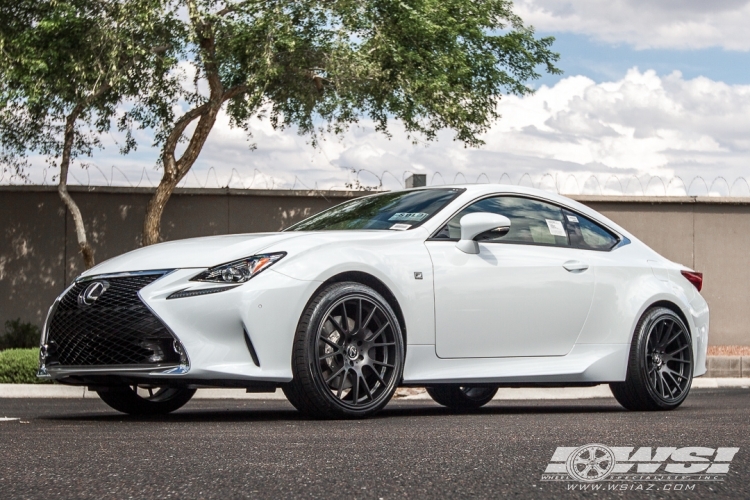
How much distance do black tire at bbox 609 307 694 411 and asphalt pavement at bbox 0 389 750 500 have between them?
2.50 feet

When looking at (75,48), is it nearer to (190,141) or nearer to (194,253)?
(190,141)

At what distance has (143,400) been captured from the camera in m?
7.13

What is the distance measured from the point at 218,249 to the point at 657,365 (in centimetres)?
341

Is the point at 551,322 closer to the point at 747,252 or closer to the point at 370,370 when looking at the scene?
the point at 370,370

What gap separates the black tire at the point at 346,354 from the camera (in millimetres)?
5766

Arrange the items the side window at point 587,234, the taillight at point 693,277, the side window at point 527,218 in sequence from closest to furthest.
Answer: the side window at point 527,218 → the side window at point 587,234 → the taillight at point 693,277

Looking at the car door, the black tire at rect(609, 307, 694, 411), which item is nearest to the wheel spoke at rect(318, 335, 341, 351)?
the car door

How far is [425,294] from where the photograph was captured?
6324mm

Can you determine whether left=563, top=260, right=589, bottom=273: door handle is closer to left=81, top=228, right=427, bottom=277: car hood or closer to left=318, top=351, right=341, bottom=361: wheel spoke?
left=81, top=228, right=427, bottom=277: car hood

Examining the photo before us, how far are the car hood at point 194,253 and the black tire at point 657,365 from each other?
2703mm

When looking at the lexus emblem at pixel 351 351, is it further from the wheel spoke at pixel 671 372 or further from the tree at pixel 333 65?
the tree at pixel 333 65

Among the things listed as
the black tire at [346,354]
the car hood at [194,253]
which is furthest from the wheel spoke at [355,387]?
the car hood at [194,253]

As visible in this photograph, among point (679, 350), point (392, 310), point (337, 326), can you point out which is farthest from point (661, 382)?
point (337, 326)

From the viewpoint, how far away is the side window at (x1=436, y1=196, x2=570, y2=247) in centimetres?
697
